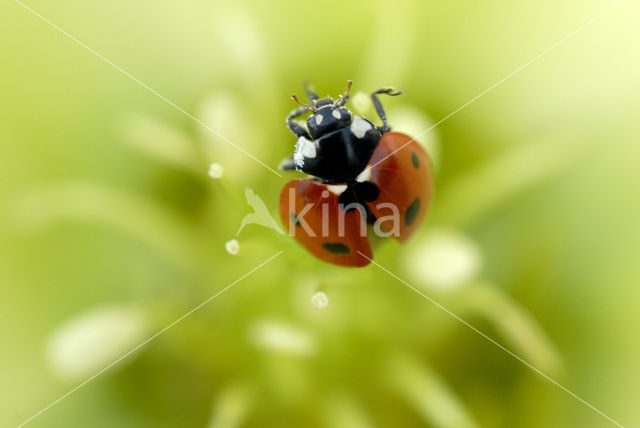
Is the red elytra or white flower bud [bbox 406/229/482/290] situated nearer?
the red elytra

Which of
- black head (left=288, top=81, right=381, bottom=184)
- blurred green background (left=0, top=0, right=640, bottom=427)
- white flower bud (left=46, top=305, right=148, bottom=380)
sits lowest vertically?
white flower bud (left=46, top=305, right=148, bottom=380)

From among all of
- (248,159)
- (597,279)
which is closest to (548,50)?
(597,279)

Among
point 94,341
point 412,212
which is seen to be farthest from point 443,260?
point 94,341

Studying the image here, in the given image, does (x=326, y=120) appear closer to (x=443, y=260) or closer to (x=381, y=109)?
(x=381, y=109)

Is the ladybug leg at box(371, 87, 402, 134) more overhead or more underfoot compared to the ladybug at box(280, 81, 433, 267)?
more overhead

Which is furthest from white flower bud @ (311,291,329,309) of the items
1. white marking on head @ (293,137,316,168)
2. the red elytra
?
white marking on head @ (293,137,316,168)

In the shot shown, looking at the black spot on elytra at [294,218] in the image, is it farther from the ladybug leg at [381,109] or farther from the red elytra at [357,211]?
the ladybug leg at [381,109]

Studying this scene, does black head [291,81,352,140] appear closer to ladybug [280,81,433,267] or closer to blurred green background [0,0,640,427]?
ladybug [280,81,433,267]
